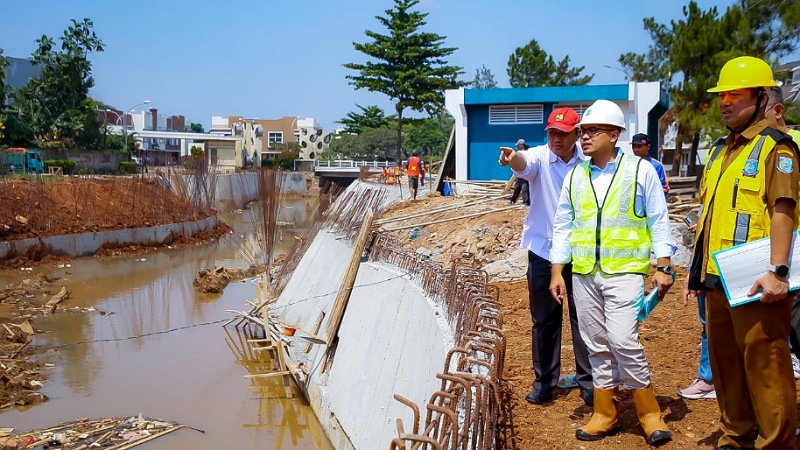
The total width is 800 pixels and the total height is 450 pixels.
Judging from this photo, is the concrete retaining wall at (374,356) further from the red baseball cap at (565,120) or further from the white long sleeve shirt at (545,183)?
the red baseball cap at (565,120)

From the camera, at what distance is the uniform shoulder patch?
282 centimetres

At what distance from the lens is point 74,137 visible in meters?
41.2

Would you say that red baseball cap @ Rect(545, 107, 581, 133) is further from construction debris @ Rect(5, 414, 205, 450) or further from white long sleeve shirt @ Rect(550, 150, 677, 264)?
construction debris @ Rect(5, 414, 205, 450)

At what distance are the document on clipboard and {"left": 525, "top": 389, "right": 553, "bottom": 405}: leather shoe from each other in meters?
1.53

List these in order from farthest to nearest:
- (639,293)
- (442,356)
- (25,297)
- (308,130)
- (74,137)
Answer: (308,130)
(74,137)
(25,297)
(442,356)
(639,293)

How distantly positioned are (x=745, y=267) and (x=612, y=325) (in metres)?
0.71

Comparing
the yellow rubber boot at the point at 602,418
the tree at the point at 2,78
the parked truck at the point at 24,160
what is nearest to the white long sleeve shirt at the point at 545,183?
the yellow rubber boot at the point at 602,418

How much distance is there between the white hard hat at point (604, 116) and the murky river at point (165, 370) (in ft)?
19.5

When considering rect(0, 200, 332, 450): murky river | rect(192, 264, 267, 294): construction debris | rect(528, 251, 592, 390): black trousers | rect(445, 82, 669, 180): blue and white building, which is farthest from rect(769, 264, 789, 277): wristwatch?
rect(445, 82, 669, 180): blue and white building

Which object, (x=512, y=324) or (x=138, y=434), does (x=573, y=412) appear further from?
(x=138, y=434)

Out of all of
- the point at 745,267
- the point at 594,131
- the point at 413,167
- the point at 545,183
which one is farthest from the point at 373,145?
the point at 745,267

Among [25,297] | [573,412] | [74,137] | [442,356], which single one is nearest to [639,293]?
[573,412]

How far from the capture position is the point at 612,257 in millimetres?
3406

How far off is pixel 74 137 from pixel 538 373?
42.2 metres
